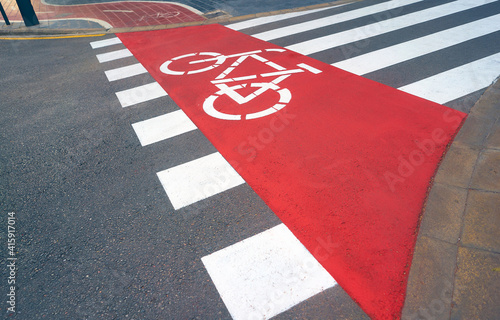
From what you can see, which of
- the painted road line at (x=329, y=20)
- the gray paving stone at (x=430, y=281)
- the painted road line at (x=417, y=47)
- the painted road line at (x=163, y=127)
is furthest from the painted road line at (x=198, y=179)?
the painted road line at (x=329, y=20)

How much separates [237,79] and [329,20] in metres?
4.69

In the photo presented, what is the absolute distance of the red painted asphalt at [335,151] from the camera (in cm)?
299

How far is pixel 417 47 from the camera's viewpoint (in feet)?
23.9

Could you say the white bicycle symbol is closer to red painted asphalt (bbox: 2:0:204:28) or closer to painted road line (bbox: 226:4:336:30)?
painted road line (bbox: 226:4:336:30)

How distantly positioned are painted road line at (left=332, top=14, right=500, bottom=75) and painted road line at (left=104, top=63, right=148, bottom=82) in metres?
4.14

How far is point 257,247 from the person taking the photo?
3.12 m

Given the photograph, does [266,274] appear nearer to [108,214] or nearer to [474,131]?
[108,214]

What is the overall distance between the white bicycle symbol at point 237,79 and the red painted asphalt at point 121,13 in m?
3.65

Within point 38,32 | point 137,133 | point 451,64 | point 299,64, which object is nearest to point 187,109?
point 137,133

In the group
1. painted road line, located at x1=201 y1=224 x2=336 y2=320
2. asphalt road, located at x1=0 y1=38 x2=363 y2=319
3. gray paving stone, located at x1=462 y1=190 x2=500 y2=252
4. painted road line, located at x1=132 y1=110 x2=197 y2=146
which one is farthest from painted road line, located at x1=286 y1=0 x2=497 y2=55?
painted road line, located at x1=201 y1=224 x2=336 y2=320

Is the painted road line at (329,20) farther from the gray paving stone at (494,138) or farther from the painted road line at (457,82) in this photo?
the gray paving stone at (494,138)

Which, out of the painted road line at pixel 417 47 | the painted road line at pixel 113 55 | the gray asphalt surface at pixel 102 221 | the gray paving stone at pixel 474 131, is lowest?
the gray asphalt surface at pixel 102 221

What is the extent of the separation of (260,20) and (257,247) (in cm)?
842

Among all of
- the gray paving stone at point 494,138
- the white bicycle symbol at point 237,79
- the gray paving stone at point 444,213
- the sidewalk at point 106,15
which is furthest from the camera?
the sidewalk at point 106,15
